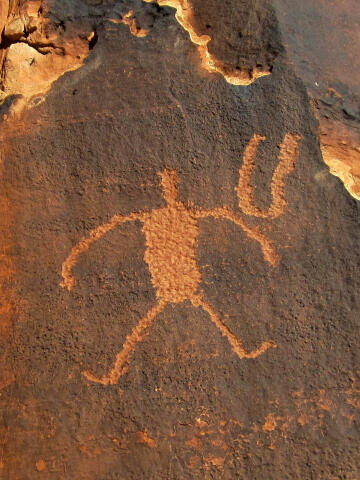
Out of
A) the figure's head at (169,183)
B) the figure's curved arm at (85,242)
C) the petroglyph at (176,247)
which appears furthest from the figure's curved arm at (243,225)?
the figure's curved arm at (85,242)

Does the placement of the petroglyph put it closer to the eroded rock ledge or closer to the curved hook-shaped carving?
the curved hook-shaped carving

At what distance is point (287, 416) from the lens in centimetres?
144

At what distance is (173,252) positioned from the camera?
1.51 m

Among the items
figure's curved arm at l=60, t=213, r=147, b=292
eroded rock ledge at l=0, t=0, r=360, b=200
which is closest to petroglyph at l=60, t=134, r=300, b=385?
figure's curved arm at l=60, t=213, r=147, b=292

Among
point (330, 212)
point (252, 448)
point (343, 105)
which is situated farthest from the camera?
point (343, 105)

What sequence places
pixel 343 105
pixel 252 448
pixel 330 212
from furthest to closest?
pixel 343 105 < pixel 330 212 < pixel 252 448

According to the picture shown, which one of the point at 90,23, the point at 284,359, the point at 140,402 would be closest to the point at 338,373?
the point at 284,359

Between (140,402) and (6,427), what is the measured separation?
17.5 inches

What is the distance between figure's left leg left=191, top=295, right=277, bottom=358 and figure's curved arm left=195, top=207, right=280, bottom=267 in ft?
0.87

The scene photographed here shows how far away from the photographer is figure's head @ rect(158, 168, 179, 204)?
1.53m

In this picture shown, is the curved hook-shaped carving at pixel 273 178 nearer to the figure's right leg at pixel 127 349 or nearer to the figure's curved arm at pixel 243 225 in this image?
the figure's curved arm at pixel 243 225

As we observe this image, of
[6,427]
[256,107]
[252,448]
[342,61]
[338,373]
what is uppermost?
[342,61]

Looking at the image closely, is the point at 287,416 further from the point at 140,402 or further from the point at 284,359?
the point at 140,402

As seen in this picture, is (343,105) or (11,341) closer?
(11,341)
